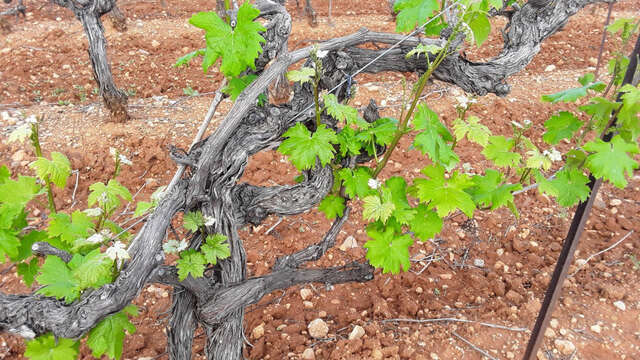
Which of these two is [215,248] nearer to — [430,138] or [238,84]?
[238,84]

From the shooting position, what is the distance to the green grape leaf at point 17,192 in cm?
172

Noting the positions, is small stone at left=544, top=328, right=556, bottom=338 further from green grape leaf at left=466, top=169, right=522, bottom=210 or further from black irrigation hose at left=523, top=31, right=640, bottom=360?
green grape leaf at left=466, top=169, right=522, bottom=210

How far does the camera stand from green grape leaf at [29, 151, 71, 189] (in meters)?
1.62

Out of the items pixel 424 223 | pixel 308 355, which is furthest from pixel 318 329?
pixel 424 223

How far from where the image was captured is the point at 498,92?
211cm

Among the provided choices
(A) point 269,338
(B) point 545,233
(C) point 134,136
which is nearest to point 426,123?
(A) point 269,338

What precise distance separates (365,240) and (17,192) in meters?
2.42

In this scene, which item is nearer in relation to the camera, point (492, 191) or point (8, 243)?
point (8, 243)

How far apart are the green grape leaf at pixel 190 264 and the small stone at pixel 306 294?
4.50 ft

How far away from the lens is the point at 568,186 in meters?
1.91

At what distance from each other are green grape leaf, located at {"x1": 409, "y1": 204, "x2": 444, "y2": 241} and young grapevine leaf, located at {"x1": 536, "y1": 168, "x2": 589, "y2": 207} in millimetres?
457

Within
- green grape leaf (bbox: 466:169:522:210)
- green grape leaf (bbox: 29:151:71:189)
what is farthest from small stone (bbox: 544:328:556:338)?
green grape leaf (bbox: 29:151:71:189)

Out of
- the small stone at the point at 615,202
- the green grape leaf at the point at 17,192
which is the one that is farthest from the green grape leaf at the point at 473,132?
the small stone at the point at 615,202

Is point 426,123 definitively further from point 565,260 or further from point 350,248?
point 350,248
